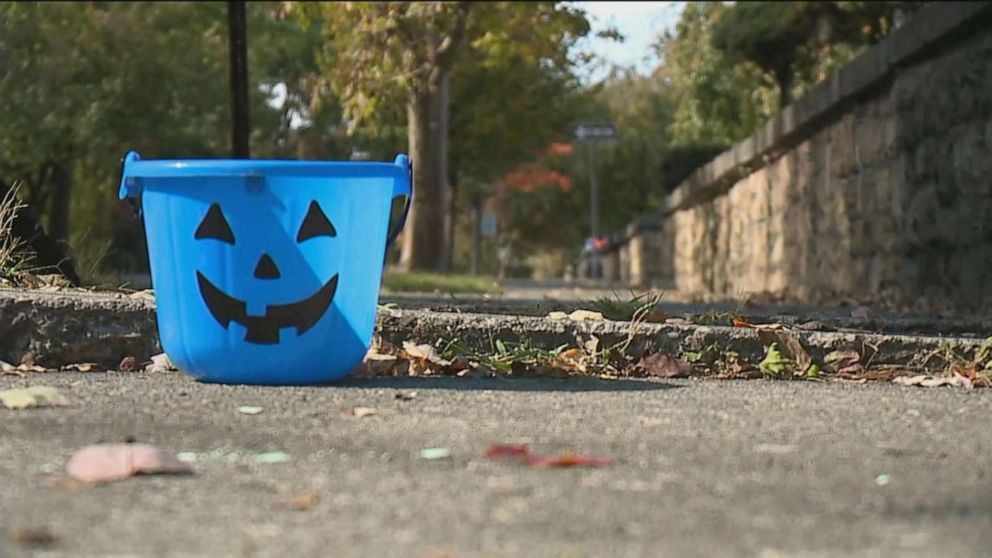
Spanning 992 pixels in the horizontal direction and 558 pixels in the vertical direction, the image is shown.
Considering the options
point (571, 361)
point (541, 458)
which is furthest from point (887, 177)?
point (541, 458)

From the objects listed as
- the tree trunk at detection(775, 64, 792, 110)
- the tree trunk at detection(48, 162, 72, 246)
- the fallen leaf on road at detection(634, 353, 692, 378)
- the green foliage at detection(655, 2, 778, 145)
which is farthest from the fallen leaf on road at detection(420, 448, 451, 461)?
the tree trunk at detection(48, 162, 72, 246)

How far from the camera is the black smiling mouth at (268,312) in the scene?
3799 millimetres

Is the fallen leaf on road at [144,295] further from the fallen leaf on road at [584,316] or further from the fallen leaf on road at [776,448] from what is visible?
the fallen leaf on road at [776,448]

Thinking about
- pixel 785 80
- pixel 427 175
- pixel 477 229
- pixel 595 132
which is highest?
pixel 785 80

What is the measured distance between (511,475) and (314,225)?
1357 millimetres

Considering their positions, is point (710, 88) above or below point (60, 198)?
above

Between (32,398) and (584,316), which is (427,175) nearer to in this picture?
(584,316)

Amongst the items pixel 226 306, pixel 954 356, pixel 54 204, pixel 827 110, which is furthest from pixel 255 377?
pixel 54 204

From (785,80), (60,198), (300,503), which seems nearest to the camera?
(300,503)

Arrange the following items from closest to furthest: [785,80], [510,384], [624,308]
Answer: [510,384], [624,308], [785,80]

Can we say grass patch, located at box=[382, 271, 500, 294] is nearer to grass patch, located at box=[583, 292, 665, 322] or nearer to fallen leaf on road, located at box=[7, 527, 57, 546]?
grass patch, located at box=[583, 292, 665, 322]

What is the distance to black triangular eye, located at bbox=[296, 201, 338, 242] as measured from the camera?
3764mm

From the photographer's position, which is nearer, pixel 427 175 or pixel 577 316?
pixel 577 316

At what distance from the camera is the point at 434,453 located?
2.88 meters
